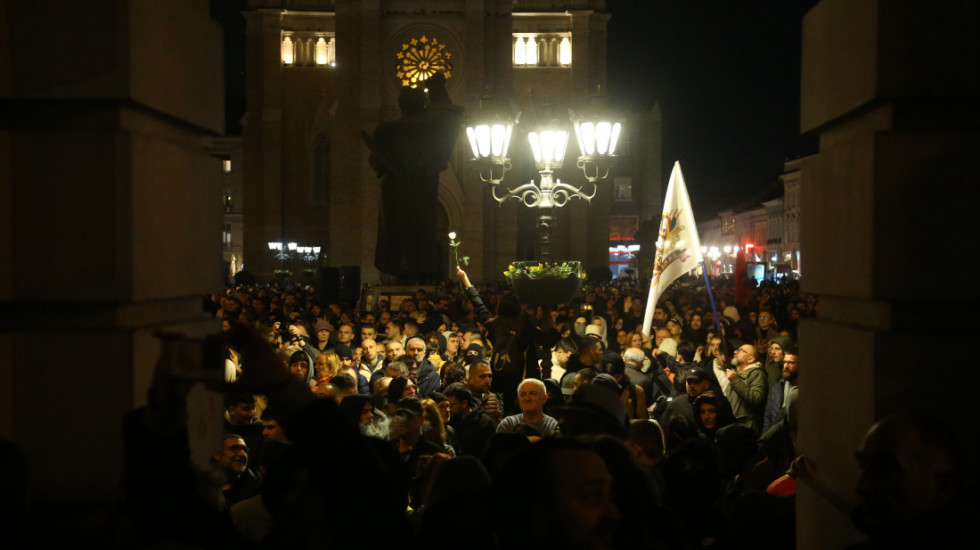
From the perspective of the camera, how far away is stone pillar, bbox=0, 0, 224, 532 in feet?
8.12

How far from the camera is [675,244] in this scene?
36.0ft

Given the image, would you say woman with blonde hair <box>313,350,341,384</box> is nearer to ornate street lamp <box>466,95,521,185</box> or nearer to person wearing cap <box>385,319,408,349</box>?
person wearing cap <box>385,319,408,349</box>

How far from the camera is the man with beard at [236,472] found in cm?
496

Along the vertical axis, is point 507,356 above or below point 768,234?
below

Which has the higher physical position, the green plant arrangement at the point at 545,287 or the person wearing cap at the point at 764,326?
the green plant arrangement at the point at 545,287

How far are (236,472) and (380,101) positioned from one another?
41.6m

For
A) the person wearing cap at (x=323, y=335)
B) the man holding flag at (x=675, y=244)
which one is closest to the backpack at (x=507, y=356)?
the man holding flag at (x=675, y=244)

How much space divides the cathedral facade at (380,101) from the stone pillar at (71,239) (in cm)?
4118

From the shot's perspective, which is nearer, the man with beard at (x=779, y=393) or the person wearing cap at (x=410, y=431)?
the person wearing cap at (x=410, y=431)

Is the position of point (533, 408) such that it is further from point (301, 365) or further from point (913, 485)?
point (913, 485)

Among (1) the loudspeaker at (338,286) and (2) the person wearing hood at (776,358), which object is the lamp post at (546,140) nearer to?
(1) the loudspeaker at (338,286)

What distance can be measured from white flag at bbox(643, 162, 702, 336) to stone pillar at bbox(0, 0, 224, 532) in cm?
855

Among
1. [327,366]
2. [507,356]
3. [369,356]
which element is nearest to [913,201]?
[507,356]

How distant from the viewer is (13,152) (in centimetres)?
251
